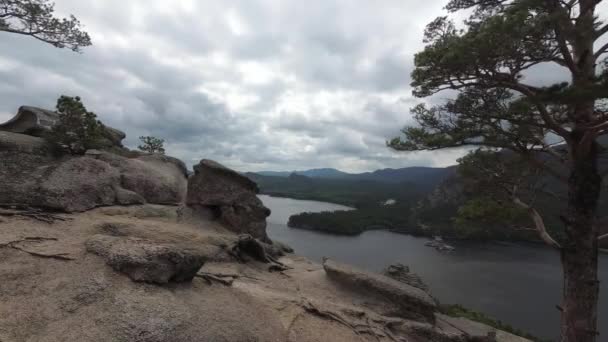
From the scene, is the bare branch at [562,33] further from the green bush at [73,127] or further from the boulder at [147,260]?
the green bush at [73,127]

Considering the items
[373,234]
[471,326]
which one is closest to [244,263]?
[471,326]

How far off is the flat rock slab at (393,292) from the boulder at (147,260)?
5220mm

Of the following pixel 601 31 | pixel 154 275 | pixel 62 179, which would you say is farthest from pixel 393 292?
pixel 62 179

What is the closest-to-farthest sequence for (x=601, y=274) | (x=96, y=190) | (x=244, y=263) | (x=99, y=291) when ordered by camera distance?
(x=99, y=291)
(x=244, y=263)
(x=96, y=190)
(x=601, y=274)

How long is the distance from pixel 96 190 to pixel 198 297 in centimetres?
708

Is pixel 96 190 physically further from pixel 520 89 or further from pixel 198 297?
pixel 520 89

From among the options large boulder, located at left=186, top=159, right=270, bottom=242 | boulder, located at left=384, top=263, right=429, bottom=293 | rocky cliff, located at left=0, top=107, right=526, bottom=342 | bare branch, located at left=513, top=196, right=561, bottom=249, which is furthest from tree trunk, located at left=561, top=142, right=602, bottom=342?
large boulder, located at left=186, top=159, right=270, bottom=242

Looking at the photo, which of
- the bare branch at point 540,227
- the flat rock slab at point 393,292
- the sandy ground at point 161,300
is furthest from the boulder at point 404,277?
the bare branch at point 540,227

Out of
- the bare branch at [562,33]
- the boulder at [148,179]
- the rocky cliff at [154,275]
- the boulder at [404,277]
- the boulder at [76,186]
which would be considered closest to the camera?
the rocky cliff at [154,275]

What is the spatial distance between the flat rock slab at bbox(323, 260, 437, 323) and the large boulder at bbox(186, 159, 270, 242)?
215 inches

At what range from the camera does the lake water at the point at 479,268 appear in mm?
46656

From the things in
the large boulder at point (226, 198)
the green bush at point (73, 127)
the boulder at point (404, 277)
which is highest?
the green bush at point (73, 127)

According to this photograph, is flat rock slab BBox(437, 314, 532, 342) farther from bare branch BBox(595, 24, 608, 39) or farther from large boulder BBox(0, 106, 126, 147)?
large boulder BBox(0, 106, 126, 147)

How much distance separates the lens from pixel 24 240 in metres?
7.05
